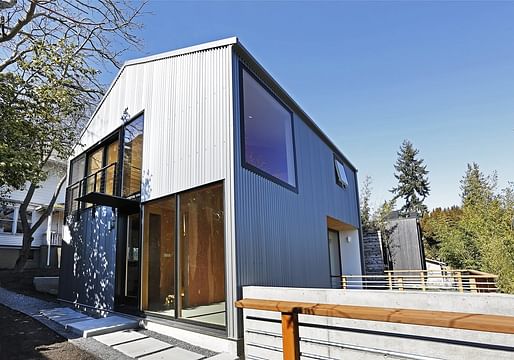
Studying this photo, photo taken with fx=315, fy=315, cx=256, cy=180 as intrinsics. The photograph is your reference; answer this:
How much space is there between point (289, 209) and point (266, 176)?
3.35 ft

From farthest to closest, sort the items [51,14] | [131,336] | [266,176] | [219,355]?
[51,14] < [266,176] < [131,336] < [219,355]

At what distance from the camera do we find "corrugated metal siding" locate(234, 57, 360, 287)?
467cm

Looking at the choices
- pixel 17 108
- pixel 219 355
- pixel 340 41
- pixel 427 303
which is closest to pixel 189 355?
pixel 219 355

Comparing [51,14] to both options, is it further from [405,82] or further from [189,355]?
[405,82]

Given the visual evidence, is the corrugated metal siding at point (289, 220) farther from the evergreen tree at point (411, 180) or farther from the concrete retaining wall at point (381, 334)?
the evergreen tree at point (411, 180)

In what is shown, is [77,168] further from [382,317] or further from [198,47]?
[382,317]

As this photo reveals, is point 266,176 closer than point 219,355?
No

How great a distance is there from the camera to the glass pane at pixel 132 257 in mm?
6004

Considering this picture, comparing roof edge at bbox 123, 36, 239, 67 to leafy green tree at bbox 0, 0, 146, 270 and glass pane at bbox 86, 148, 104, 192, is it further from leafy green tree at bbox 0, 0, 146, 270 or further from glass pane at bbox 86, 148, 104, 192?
glass pane at bbox 86, 148, 104, 192

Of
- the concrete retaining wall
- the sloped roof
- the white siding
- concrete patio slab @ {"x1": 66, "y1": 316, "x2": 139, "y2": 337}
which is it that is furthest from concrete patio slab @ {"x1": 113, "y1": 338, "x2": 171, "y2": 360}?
the white siding

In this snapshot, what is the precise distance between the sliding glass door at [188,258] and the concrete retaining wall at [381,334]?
909mm

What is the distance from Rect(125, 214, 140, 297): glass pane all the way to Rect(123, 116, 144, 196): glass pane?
637 millimetres

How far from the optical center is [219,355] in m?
3.99

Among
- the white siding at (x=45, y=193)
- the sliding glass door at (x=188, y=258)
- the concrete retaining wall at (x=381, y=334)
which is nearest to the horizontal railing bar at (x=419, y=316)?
the concrete retaining wall at (x=381, y=334)
